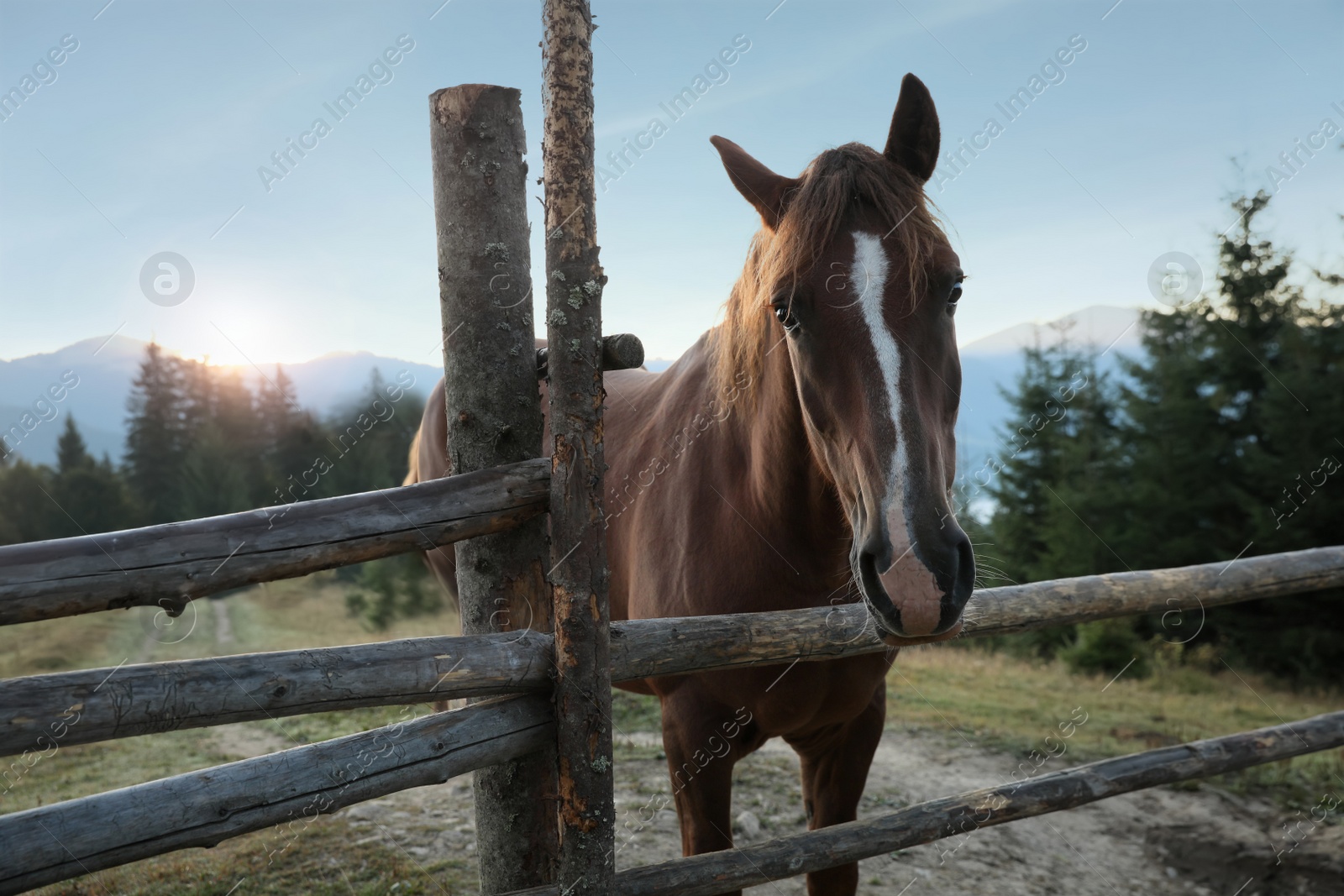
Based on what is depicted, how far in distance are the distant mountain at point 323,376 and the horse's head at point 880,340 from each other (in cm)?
34

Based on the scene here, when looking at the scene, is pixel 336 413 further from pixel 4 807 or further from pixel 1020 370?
pixel 4 807

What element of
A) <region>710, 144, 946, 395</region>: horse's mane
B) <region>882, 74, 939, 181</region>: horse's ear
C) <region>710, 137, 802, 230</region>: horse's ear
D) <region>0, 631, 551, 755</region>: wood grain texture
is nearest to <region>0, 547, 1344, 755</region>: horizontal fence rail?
<region>0, 631, 551, 755</region>: wood grain texture

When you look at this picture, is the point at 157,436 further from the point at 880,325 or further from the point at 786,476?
the point at 880,325

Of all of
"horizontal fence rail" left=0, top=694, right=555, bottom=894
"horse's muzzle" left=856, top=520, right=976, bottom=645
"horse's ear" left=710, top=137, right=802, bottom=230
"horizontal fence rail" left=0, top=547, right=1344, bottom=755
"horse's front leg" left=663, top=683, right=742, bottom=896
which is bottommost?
"horse's front leg" left=663, top=683, right=742, bottom=896

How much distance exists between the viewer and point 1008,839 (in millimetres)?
4445

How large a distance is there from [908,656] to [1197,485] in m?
7.59

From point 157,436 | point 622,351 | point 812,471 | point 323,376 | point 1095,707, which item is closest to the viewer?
point 622,351

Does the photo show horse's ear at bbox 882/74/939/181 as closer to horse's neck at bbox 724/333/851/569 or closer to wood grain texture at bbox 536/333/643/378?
horse's neck at bbox 724/333/851/569

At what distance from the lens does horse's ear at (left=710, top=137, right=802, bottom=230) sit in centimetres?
244

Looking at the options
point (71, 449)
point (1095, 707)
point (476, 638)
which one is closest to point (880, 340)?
point (476, 638)

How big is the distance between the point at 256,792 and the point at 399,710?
21.9 ft

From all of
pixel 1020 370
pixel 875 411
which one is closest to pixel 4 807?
pixel 875 411

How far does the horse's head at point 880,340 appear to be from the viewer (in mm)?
1740

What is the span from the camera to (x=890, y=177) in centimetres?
228
